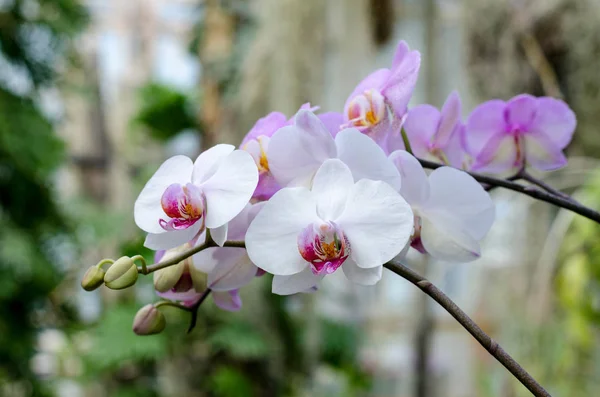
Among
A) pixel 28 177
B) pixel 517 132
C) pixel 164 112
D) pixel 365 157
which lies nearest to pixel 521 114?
pixel 517 132

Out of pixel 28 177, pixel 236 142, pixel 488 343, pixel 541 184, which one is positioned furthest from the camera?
pixel 236 142

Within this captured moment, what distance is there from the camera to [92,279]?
0.20 m

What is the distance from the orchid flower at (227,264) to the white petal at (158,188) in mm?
23

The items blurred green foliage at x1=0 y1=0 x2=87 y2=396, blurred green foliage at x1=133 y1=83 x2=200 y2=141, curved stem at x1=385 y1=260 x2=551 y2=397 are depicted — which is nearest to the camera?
curved stem at x1=385 y1=260 x2=551 y2=397

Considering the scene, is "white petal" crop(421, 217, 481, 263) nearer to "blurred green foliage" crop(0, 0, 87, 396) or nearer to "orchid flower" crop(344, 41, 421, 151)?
"orchid flower" crop(344, 41, 421, 151)

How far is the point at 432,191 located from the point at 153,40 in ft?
11.9

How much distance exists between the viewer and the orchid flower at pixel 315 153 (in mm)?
222

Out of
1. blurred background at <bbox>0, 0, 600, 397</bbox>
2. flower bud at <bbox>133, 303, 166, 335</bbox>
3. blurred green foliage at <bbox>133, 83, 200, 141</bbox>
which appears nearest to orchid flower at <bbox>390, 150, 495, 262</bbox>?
flower bud at <bbox>133, 303, 166, 335</bbox>

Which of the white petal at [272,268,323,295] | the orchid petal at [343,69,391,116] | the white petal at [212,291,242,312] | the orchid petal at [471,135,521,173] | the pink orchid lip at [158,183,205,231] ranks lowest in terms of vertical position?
the white petal at [212,291,242,312]

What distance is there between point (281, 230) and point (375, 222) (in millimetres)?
31

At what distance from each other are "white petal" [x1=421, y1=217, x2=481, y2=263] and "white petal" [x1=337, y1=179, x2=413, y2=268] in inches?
1.8

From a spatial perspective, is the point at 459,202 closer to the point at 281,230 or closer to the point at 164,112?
the point at 281,230

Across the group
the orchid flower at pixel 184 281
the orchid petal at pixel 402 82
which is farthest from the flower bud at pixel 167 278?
the orchid petal at pixel 402 82

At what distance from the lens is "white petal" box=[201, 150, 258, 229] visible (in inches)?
8.5
